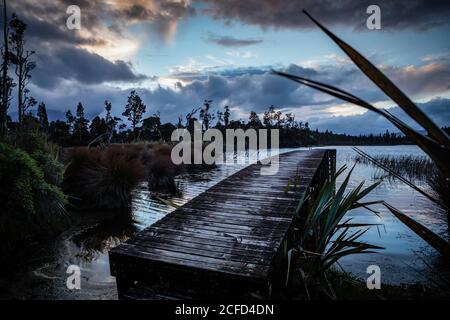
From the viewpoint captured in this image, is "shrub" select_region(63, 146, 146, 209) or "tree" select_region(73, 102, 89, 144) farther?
"tree" select_region(73, 102, 89, 144)

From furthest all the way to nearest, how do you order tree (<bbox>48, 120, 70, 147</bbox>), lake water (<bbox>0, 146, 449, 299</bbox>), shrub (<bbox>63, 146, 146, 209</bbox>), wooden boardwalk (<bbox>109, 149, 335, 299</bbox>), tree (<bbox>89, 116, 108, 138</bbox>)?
tree (<bbox>89, 116, 108, 138</bbox>)
tree (<bbox>48, 120, 70, 147</bbox>)
shrub (<bbox>63, 146, 146, 209</bbox>)
lake water (<bbox>0, 146, 449, 299</bbox>)
wooden boardwalk (<bbox>109, 149, 335, 299</bbox>)

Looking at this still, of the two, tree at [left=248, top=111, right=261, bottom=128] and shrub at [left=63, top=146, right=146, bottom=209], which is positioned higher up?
tree at [left=248, top=111, right=261, bottom=128]

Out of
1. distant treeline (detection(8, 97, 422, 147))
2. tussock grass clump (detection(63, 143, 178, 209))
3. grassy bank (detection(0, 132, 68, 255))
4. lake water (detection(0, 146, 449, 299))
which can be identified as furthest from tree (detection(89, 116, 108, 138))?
grassy bank (detection(0, 132, 68, 255))

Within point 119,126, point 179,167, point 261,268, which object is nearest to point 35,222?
point 261,268

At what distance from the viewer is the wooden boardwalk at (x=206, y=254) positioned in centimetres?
255

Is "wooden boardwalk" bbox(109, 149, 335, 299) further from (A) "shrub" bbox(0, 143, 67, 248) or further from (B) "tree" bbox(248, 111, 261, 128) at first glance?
(B) "tree" bbox(248, 111, 261, 128)

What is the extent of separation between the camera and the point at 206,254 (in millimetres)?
2930

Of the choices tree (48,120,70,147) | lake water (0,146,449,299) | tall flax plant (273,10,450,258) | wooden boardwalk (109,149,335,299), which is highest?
tree (48,120,70,147)

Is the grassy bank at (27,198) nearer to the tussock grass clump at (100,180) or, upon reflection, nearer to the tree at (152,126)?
the tussock grass clump at (100,180)

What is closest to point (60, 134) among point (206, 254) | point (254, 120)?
point (206, 254)

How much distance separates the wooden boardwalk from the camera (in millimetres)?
2553

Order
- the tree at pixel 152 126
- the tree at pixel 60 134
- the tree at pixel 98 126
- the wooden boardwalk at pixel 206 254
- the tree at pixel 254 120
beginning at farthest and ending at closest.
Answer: the tree at pixel 254 120 < the tree at pixel 152 126 < the tree at pixel 98 126 < the tree at pixel 60 134 < the wooden boardwalk at pixel 206 254

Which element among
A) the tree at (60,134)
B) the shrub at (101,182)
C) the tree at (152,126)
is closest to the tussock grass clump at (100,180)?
the shrub at (101,182)
